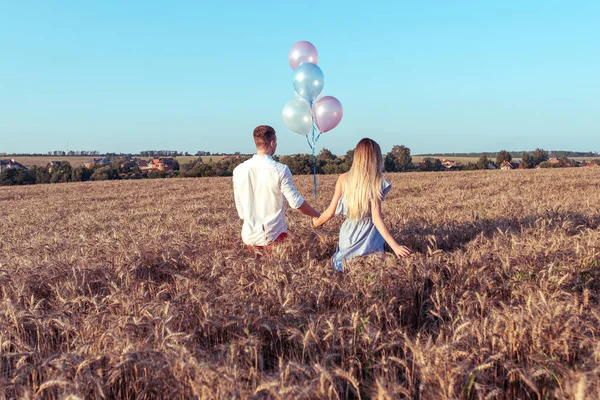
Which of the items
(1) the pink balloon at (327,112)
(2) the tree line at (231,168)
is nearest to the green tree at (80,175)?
(2) the tree line at (231,168)

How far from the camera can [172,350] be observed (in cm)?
255

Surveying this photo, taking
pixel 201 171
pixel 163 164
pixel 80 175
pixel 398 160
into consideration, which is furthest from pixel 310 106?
pixel 163 164

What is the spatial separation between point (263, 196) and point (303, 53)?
5862mm

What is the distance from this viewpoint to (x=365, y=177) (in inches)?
199

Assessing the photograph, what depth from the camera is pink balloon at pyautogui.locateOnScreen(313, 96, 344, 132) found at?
975 cm

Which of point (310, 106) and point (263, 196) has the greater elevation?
point (310, 106)

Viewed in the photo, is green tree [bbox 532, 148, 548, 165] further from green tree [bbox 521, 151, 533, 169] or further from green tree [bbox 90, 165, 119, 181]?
green tree [bbox 90, 165, 119, 181]

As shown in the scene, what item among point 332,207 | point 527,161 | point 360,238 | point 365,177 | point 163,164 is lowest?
point 360,238

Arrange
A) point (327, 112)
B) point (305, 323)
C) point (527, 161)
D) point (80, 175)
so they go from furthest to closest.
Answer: point (80, 175) → point (527, 161) → point (327, 112) → point (305, 323)

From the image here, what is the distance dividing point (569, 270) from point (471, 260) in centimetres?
80

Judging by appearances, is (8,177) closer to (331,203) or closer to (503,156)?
(331,203)

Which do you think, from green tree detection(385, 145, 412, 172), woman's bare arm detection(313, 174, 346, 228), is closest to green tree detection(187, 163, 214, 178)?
green tree detection(385, 145, 412, 172)

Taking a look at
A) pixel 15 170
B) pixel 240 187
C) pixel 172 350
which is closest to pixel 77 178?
pixel 15 170

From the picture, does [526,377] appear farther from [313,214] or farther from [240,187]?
[240,187]
